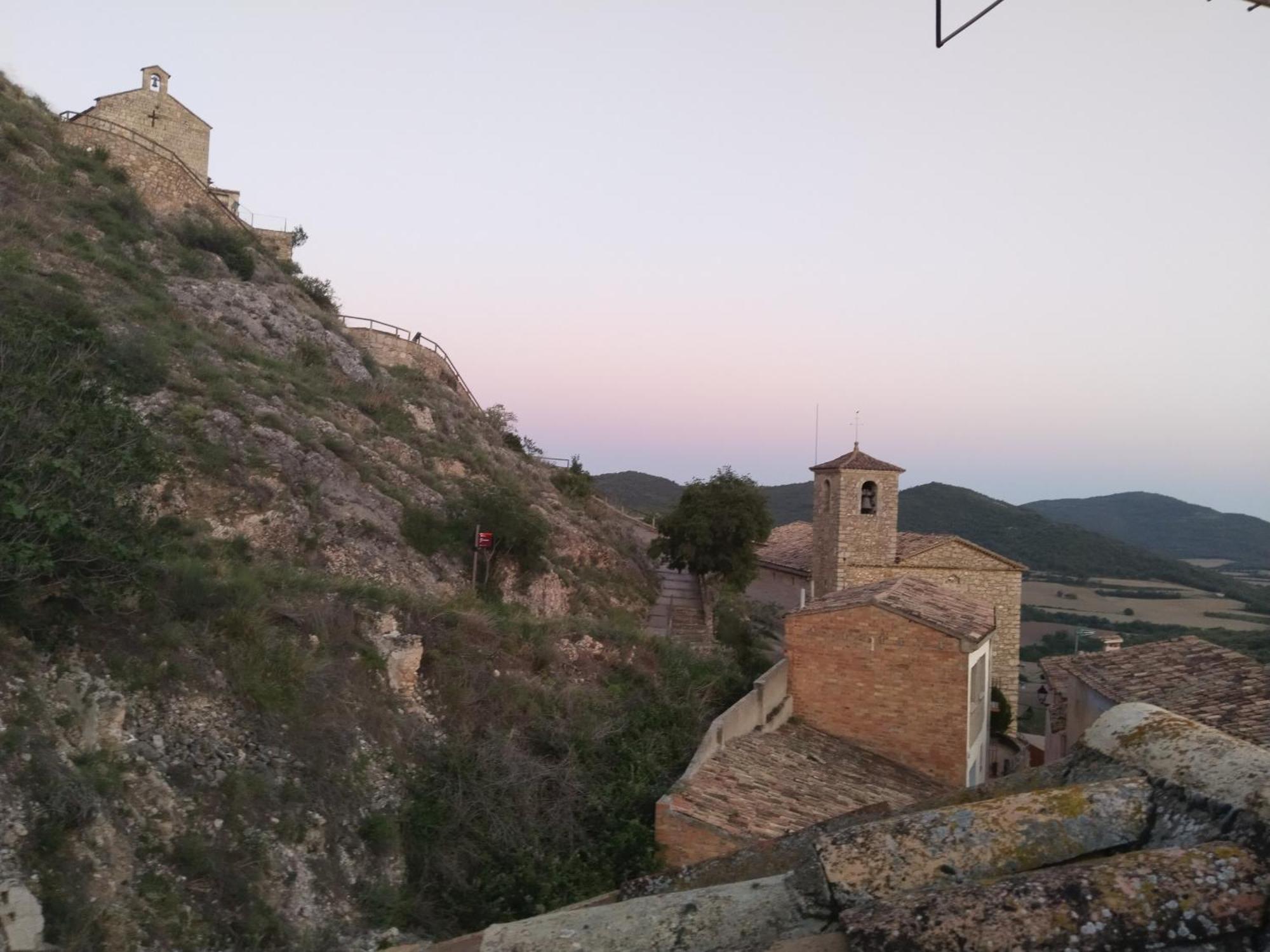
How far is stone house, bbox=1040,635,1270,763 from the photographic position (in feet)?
34.7

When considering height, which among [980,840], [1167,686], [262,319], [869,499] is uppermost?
[262,319]

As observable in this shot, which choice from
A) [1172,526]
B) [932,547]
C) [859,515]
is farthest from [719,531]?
[1172,526]

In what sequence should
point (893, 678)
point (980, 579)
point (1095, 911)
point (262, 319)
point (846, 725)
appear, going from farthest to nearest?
1. point (980, 579)
2. point (262, 319)
3. point (846, 725)
4. point (893, 678)
5. point (1095, 911)

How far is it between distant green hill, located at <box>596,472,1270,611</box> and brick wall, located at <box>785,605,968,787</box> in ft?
143

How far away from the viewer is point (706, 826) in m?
9.23

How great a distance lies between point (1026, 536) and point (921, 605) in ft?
184

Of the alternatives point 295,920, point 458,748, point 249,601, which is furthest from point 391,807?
point 249,601

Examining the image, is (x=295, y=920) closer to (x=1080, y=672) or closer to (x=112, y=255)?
(x=1080, y=672)

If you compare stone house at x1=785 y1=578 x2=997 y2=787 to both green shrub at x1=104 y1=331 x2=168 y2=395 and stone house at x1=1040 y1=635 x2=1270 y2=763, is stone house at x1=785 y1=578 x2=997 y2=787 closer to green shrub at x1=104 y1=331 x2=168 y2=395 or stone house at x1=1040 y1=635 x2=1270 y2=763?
stone house at x1=1040 y1=635 x2=1270 y2=763

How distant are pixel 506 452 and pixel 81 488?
862 inches

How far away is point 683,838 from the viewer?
9.35 m

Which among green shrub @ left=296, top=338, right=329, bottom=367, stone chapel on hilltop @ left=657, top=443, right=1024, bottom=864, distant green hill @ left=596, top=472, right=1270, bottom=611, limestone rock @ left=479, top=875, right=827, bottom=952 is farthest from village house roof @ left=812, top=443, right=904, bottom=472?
distant green hill @ left=596, top=472, right=1270, bottom=611

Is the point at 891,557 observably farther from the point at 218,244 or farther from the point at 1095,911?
the point at 1095,911

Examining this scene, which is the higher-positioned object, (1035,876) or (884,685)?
(1035,876)
